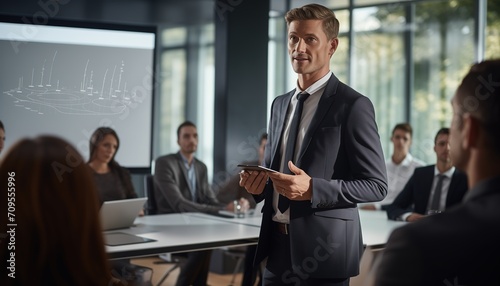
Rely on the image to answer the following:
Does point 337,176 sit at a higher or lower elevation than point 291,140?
lower

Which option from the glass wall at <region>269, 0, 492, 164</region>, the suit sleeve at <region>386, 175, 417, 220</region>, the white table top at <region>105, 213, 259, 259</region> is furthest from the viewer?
the glass wall at <region>269, 0, 492, 164</region>

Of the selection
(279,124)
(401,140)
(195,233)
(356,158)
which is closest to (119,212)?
(195,233)

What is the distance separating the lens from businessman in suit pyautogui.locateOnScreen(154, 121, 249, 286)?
4.82 m

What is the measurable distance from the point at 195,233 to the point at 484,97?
2.69 m

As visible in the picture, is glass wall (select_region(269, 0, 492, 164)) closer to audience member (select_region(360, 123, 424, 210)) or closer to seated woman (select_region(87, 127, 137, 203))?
audience member (select_region(360, 123, 424, 210))

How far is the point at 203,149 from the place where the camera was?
31.9 feet

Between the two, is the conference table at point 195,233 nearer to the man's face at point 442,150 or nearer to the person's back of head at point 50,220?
the man's face at point 442,150

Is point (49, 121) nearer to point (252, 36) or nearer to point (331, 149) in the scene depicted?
point (252, 36)

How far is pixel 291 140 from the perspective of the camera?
8.25 feet

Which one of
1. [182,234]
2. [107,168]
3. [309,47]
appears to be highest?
[309,47]

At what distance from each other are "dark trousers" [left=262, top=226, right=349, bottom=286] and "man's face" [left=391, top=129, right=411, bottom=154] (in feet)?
12.7

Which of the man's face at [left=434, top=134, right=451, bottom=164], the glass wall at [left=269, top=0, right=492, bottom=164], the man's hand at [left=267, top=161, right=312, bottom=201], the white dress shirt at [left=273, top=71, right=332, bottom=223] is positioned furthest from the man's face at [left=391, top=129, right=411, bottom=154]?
the man's hand at [left=267, top=161, right=312, bottom=201]

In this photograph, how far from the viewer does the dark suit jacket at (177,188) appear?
527cm

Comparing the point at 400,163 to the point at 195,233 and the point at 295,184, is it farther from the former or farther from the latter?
the point at 295,184
